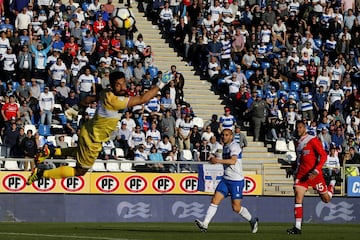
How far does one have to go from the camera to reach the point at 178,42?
42.7 meters

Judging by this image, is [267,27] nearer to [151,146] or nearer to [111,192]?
[151,146]

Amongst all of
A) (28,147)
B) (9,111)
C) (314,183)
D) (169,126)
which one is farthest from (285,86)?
(314,183)

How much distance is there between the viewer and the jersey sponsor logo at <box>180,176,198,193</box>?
33906 millimetres

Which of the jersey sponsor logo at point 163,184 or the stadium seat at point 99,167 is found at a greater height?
the stadium seat at point 99,167

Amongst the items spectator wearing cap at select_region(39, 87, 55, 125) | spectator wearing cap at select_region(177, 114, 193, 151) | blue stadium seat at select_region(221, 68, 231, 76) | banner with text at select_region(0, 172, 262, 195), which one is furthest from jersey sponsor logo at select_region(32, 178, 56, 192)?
blue stadium seat at select_region(221, 68, 231, 76)

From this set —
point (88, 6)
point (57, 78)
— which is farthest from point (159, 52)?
point (57, 78)

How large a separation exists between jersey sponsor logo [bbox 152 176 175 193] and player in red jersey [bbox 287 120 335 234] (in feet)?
30.4

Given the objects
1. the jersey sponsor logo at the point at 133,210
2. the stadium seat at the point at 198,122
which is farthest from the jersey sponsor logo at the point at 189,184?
the stadium seat at the point at 198,122

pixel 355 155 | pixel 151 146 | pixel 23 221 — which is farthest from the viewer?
pixel 355 155

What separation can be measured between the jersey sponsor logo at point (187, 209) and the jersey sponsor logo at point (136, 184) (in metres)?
1.07

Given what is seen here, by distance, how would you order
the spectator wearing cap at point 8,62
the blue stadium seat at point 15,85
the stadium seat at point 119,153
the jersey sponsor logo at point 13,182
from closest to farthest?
the jersey sponsor logo at point 13,182
the stadium seat at point 119,153
the blue stadium seat at point 15,85
the spectator wearing cap at point 8,62

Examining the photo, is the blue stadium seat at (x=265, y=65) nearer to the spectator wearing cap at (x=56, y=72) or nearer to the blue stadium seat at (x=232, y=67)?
the blue stadium seat at (x=232, y=67)

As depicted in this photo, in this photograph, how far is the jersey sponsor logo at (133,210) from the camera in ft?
109

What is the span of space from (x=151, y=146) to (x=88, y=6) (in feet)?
23.7
